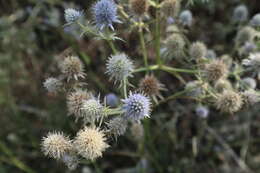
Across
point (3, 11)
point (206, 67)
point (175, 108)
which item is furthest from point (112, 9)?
point (3, 11)

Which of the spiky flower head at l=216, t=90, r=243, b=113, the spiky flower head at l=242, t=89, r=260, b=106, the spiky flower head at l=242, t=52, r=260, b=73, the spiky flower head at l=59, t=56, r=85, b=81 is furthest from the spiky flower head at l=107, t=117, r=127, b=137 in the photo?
the spiky flower head at l=242, t=52, r=260, b=73

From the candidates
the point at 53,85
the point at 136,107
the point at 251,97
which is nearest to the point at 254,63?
the point at 251,97

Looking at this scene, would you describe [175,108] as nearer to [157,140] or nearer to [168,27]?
[157,140]

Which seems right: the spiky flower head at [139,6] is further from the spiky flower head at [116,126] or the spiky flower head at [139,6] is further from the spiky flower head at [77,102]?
the spiky flower head at [116,126]

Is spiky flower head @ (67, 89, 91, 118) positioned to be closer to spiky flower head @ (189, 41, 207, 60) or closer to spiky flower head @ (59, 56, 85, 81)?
spiky flower head @ (59, 56, 85, 81)

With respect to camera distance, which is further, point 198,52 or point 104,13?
point 198,52

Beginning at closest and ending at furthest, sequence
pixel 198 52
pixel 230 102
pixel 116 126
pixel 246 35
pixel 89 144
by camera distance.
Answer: pixel 89 144
pixel 116 126
pixel 230 102
pixel 198 52
pixel 246 35

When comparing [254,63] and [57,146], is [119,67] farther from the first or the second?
[254,63]
